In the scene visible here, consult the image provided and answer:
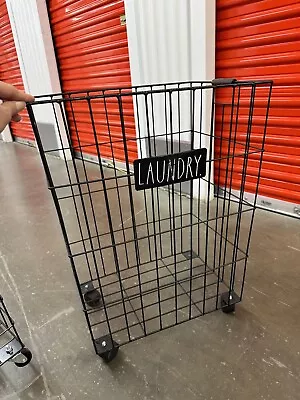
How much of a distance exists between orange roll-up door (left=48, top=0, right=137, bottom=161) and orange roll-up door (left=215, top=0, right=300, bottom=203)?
1.01m

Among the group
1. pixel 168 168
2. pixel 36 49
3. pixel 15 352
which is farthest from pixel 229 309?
pixel 36 49

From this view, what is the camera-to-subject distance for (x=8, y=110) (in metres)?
0.62

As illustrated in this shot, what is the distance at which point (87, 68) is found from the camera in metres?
→ 2.99

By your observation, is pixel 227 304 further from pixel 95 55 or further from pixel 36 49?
pixel 36 49

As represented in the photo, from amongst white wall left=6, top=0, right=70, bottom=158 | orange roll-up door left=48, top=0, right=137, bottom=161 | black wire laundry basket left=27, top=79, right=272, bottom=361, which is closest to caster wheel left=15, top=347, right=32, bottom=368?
black wire laundry basket left=27, top=79, right=272, bottom=361

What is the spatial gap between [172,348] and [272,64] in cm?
159

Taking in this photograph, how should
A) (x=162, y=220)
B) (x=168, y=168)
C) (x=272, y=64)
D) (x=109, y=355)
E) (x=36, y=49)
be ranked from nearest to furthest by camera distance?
(x=168, y=168)
(x=109, y=355)
(x=162, y=220)
(x=272, y=64)
(x=36, y=49)

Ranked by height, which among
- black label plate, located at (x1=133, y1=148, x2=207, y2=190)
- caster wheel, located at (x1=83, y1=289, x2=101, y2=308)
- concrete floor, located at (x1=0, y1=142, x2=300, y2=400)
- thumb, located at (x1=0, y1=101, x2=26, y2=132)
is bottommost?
concrete floor, located at (x1=0, y1=142, x2=300, y2=400)

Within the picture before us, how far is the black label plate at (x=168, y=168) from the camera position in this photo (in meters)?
0.76

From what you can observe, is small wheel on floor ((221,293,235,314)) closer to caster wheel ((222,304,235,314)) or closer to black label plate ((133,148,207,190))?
caster wheel ((222,304,235,314))

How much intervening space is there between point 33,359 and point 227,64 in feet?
6.21

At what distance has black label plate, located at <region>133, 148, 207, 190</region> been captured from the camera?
0.76 meters

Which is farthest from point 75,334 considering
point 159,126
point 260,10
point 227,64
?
point 260,10

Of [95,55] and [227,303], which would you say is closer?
[227,303]
